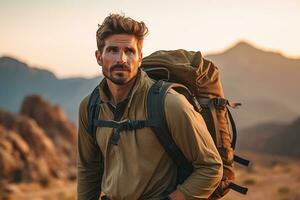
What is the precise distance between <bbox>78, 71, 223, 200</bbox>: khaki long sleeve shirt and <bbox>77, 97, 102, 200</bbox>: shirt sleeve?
1.19 feet

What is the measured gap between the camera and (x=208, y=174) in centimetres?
294

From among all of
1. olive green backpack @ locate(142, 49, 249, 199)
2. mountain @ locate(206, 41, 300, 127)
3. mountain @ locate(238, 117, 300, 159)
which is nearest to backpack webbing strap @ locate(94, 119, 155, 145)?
olive green backpack @ locate(142, 49, 249, 199)

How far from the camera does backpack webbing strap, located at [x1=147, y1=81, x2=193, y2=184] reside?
2.88 metres

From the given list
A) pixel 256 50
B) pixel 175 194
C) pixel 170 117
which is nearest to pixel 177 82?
pixel 170 117

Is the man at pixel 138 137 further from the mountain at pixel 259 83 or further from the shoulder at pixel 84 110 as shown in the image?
the mountain at pixel 259 83

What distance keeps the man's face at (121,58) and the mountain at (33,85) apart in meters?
155

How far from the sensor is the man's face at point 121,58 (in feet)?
9.92

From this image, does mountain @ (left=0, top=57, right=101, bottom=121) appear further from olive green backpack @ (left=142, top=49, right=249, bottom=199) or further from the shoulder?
olive green backpack @ (left=142, top=49, right=249, bottom=199)

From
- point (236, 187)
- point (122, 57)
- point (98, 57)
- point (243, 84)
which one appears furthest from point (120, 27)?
point (243, 84)

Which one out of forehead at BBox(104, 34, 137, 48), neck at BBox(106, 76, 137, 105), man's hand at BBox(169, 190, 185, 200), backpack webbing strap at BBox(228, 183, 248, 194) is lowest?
backpack webbing strap at BBox(228, 183, 248, 194)

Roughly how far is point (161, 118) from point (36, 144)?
1411 inches

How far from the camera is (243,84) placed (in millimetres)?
119438

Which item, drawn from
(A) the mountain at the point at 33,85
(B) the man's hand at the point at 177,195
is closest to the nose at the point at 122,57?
(B) the man's hand at the point at 177,195

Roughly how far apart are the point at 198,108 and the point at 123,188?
27.5 inches
